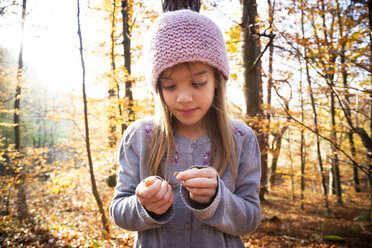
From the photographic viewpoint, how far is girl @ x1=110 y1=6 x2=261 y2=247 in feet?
3.79

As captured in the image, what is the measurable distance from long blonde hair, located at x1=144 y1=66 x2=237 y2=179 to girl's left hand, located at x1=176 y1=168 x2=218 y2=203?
339 millimetres

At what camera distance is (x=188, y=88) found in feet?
4.26

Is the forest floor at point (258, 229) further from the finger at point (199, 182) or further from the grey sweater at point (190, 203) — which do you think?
the finger at point (199, 182)

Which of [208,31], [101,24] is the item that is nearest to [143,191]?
[208,31]

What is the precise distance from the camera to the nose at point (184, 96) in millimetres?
1268

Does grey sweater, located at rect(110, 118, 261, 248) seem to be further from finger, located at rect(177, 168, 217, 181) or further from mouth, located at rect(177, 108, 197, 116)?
mouth, located at rect(177, 108, 197, 116)

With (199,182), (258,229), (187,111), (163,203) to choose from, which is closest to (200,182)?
(199,182)

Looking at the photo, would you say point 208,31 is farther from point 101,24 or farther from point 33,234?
point 101,24

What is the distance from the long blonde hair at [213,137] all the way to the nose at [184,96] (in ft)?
0.87

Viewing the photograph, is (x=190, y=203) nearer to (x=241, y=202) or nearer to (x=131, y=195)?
(x=241, y=202)

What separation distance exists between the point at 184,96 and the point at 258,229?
280 inches

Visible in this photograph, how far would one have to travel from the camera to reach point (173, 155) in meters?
1.47

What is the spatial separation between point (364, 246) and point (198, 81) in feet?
26.7

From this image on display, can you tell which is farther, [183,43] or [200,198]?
[183,43]
